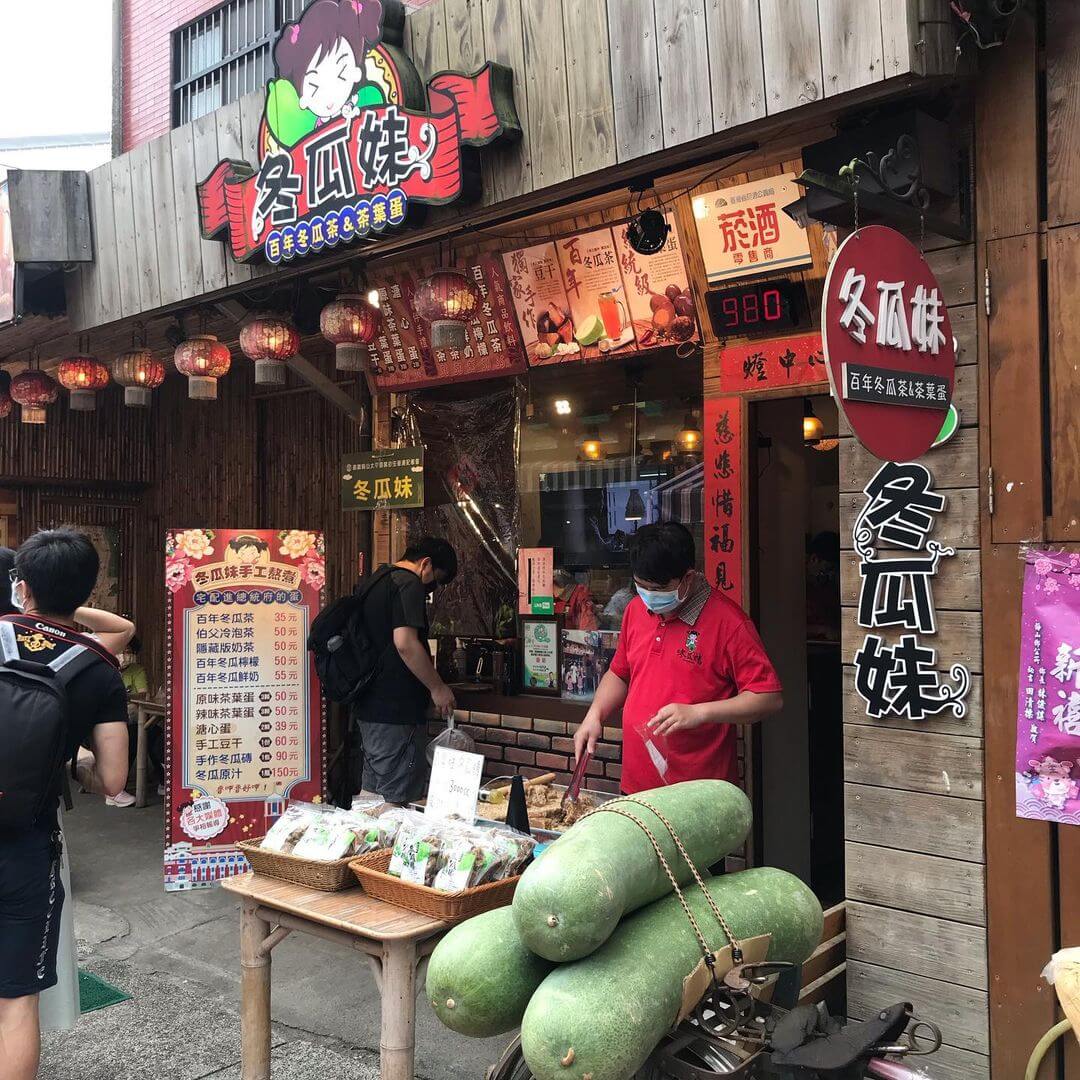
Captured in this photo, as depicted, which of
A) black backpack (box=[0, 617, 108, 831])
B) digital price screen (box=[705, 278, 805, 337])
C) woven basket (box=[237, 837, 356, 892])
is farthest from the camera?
digital price screen (box=[705, 278, 805, 337])

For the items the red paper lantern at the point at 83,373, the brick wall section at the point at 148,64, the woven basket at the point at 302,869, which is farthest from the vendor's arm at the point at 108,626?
the brick wall section at the point at 148,64

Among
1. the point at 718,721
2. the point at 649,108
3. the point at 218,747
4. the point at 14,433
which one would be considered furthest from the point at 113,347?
the point at 718,721

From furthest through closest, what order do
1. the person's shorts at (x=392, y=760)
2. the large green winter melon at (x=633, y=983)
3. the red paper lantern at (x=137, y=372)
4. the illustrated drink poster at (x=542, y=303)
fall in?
the red paper lantern at (x=137, y=372), the person's shorts at (x=392, y=760), the illustrated drink poster at (x=542, y=303), the large green winter melon at (x=633, y=983)

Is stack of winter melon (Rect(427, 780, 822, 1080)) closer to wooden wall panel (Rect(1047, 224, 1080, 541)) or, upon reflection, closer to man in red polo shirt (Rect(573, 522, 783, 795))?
man in red polo shirt (Rect(573, 522, 783, 795))

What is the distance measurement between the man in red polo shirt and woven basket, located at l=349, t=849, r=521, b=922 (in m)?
1.02

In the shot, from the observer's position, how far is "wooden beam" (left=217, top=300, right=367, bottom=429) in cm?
728

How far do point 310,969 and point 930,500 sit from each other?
4.07 m

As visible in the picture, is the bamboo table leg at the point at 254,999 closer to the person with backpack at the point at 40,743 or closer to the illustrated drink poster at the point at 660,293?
the person with backpack at the point at 40,743

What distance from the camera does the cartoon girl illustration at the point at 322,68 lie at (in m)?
4.77

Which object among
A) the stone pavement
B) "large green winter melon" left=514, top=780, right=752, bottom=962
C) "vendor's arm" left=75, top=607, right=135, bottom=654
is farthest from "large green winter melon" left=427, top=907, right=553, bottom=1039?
"vendor's arm" left=75, top=607, right=135, bottom=654

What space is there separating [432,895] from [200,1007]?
2454 millimetres

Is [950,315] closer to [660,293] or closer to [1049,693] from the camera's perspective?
[1049,693]

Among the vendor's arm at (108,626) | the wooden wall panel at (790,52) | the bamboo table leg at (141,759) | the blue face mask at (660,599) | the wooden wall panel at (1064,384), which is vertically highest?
the wooden wall panel at (790,52)

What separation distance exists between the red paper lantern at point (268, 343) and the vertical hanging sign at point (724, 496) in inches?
120
